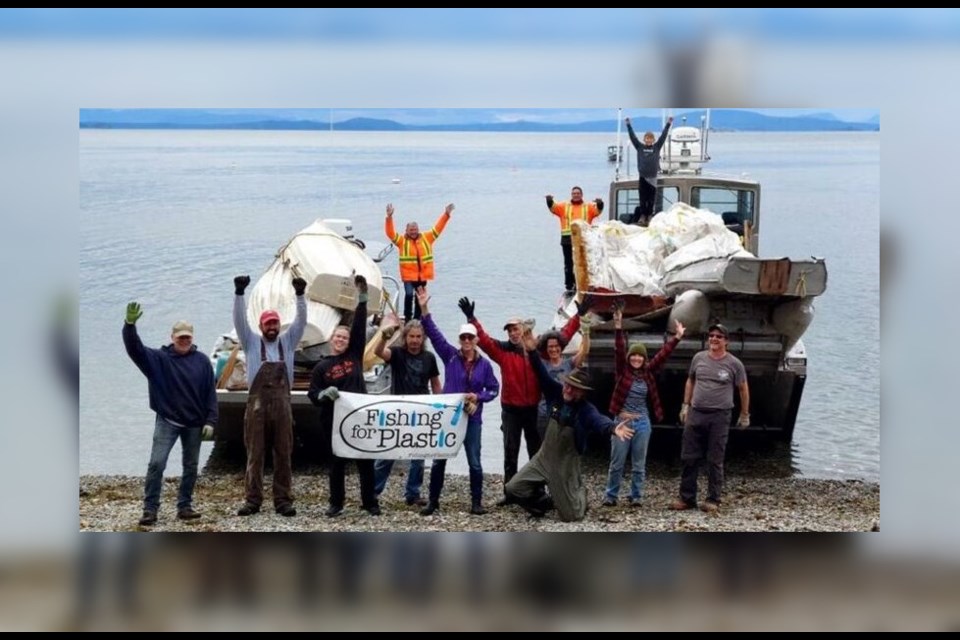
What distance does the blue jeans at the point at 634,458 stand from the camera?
39.7 feet

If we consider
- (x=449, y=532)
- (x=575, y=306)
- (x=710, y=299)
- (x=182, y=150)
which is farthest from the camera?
(x=182, y=150)

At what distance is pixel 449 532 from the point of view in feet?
35.7

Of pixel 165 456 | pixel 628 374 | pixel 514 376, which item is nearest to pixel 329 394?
pixel 165 456

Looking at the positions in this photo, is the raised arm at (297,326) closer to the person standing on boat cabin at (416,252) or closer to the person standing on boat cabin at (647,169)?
the person standing on boat cabin at (416,252)

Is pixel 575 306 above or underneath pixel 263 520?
above

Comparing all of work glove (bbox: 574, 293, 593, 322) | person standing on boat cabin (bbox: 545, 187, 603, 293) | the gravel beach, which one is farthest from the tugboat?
person standing on boat cabin (bbox: 545, 187, 603, 293)

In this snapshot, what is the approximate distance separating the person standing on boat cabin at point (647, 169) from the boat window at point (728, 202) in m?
0.53

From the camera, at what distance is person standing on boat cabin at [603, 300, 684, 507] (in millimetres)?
11844

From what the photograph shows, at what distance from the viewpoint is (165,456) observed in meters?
11.2

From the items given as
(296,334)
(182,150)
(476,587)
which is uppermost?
(182,150)

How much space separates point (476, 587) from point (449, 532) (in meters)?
0.86

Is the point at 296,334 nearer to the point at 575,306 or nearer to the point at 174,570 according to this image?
the point at 174,570

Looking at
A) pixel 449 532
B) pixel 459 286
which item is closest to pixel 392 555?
pixel 449 532

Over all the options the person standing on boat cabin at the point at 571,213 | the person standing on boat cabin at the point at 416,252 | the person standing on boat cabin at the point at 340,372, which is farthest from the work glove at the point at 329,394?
the person standing on boat cabin at the point at 571,213
